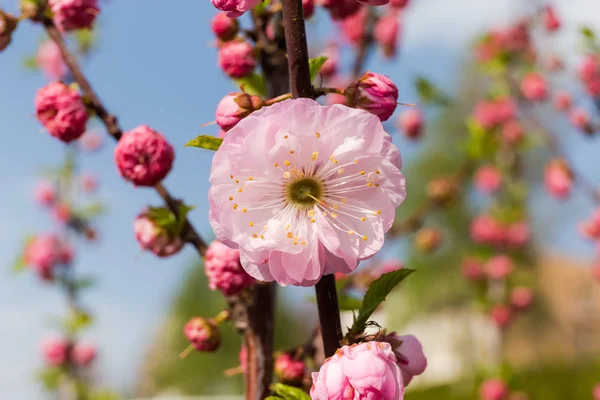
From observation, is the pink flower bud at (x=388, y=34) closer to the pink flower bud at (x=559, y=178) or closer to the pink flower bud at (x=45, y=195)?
the pink flower bud at (x=559, y=178)

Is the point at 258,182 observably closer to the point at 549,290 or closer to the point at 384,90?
the point at 384,90

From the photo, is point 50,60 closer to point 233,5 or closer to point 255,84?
point 255,84

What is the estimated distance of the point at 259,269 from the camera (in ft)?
1.82

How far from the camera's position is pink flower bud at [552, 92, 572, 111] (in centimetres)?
314

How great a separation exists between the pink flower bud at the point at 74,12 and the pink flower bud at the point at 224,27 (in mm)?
184

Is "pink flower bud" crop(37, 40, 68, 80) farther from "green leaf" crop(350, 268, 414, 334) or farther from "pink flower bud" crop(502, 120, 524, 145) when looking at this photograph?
"green leaf" crop(350, 268, 414, 334)

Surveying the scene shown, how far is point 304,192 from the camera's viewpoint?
2.11 feet

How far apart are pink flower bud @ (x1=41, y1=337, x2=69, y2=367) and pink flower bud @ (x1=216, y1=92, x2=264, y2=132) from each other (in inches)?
87.4


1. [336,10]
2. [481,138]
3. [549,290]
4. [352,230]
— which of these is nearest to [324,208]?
[352,230]

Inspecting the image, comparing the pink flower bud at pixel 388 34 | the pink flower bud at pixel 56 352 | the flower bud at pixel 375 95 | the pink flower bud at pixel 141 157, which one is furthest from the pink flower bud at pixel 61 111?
the pink flower bud at pixel 56 352

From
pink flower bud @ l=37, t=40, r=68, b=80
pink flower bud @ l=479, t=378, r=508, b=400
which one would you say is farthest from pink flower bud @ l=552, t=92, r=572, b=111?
pink flower bud @ l=37, t=40, r=68, b=80

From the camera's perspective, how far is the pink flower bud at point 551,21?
3.19 metres

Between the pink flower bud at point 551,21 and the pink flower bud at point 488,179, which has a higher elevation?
the pink flower bud at point 551,21

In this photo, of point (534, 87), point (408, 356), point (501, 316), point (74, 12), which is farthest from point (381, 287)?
point (534, 87)
